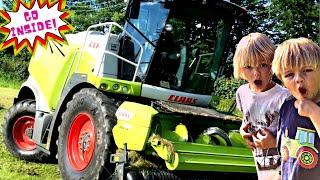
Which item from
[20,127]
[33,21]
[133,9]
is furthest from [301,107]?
[33,21]

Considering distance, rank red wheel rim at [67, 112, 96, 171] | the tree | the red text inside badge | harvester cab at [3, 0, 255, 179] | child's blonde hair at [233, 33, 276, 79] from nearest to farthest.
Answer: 1. child's blonde hair at [233, 33, 276, 79]
2. harvester cab at [3, 0, 255, 179]
3. red wheel rim at [67, 112, 96, 171]
4. the red text inside badge
5. the tree

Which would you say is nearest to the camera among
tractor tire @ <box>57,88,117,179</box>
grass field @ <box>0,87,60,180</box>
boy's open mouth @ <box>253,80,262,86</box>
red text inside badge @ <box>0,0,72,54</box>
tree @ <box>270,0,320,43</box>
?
boy's open mouth @ <box>253,80,262,86</box>

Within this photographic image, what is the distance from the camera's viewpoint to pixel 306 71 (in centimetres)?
207

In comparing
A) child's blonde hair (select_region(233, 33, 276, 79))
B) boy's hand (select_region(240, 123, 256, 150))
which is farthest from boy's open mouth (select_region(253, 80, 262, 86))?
boy's hand (select_region(240, 123, 256, 150))

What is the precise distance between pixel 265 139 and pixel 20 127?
6.66 metres

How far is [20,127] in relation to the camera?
336 inches

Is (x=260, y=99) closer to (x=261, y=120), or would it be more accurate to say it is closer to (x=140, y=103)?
(x=261, y=120)

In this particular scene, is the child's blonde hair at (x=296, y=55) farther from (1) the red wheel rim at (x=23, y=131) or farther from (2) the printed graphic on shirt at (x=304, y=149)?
(1) the red wheel rim at (x=23, y=131)

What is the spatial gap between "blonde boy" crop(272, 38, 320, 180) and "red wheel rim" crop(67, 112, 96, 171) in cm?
403

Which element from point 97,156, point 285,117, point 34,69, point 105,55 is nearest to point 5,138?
point 34,69

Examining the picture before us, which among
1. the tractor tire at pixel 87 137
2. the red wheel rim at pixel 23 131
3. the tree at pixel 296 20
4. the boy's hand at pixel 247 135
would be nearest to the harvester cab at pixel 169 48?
the tractor tire at pixel 87 137

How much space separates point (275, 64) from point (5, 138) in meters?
7.00

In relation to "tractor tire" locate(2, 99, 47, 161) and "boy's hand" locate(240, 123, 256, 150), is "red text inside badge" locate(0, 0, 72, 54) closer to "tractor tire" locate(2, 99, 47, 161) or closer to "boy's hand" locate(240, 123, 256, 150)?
"tractor tire" locate(2, 99, 47, 161)

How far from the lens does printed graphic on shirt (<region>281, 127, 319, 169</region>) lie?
212 cm
